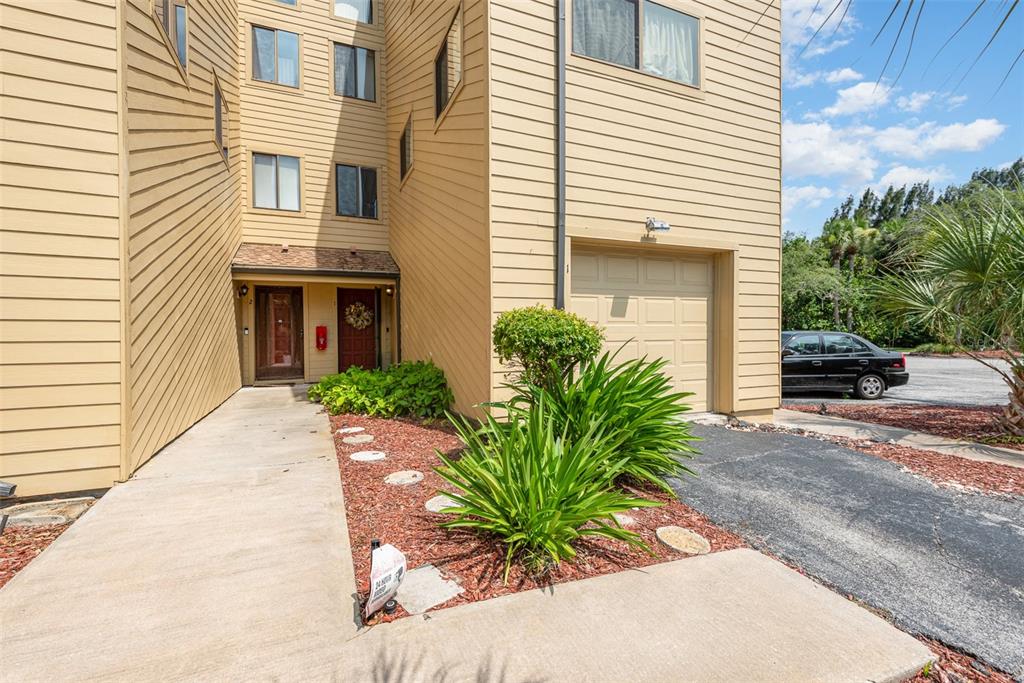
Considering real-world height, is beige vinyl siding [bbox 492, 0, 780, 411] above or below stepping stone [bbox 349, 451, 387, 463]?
above

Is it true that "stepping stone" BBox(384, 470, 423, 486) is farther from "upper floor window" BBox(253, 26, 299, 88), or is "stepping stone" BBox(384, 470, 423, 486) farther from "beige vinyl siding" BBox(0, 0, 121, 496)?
"upper floor window" BBox(253, 26, 299, 88)

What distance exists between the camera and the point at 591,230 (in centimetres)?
524

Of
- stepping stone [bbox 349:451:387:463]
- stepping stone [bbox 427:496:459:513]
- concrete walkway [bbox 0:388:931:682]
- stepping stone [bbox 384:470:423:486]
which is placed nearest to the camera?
concrete walkway [bbox 0:388:931:682]

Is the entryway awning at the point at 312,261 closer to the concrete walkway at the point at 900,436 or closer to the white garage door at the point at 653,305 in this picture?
the white garage door at the point at 653,305

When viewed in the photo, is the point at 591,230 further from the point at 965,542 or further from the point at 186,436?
the point at 186,436

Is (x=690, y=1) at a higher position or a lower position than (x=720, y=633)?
higher

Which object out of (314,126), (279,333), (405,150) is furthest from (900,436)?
(314,126)

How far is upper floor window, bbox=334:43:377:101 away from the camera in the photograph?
10.0 metres

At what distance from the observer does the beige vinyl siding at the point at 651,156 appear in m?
4.86

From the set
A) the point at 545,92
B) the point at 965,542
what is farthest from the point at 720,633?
the point at 545,92

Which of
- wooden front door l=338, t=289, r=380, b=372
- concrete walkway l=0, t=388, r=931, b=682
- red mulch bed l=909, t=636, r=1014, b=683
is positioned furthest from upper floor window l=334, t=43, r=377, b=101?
red mulch bed l=909, t=636, r=1014, b=683

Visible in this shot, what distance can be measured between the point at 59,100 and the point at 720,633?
217 inches

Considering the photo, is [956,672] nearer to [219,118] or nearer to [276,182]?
[219,118]

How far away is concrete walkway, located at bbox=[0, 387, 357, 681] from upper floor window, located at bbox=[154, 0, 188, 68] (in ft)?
14.8
